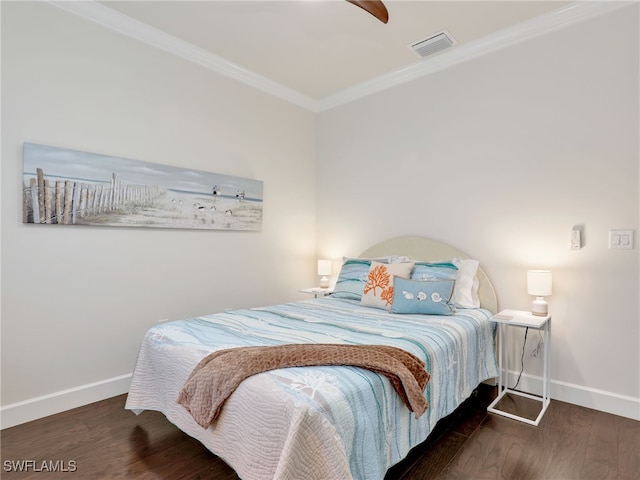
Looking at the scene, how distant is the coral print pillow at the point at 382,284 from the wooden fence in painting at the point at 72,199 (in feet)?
6.16

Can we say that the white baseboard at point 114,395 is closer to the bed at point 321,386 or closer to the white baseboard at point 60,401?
the white baseboard at point 60,401

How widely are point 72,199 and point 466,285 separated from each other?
2932mm

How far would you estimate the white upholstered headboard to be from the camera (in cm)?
281

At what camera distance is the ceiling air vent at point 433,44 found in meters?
2.80

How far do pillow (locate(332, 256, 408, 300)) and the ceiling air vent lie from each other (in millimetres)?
1772

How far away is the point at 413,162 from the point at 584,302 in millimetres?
1754

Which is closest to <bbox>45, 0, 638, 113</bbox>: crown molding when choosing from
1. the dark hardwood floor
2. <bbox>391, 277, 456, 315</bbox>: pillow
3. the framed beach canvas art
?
the framed beach canvas art

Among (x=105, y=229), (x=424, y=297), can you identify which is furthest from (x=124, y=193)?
(x=424, y=297)

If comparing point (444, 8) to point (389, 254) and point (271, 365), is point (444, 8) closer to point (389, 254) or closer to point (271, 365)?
point (389, 254)

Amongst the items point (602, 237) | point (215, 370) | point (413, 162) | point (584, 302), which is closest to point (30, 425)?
point (215, 370)

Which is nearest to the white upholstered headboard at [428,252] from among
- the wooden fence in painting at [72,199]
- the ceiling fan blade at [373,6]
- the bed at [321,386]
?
the bed at [321,386]

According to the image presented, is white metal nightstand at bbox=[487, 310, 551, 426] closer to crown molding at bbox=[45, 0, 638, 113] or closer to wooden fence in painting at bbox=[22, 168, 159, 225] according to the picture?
crown molding at bbox=[45, 0, 638, 113]

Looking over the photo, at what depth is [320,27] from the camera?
272 cm

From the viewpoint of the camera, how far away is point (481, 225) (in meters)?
2.95
